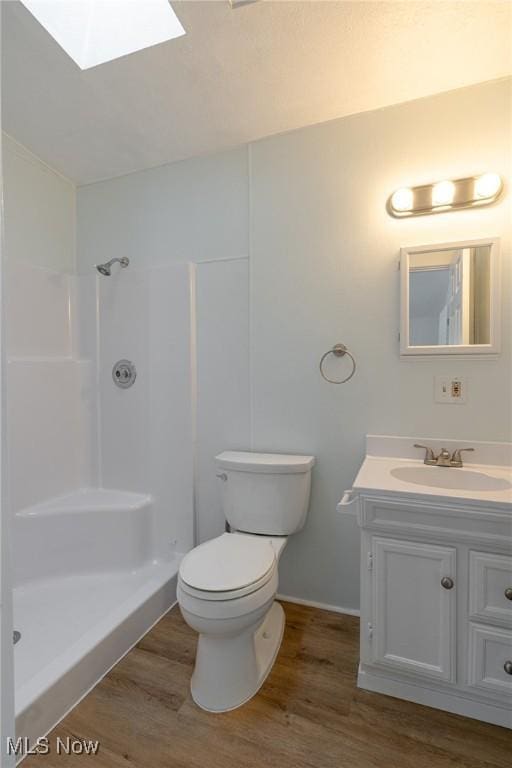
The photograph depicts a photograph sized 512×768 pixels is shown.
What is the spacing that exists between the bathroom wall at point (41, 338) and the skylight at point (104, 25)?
0.74 metres

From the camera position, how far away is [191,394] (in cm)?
212

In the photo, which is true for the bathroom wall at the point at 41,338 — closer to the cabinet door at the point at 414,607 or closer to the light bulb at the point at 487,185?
the cabinet door at the point at 414,607

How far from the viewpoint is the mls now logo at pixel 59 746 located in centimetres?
119

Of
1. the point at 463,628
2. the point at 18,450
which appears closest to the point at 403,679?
the point at 463,628

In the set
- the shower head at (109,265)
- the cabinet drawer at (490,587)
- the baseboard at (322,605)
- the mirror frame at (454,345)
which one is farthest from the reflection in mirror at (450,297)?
the shower head at (109,265)

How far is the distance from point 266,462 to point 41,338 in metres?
1.47

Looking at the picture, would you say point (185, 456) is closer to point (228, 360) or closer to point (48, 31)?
point (228, 360)

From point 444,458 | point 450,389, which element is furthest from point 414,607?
point 450,389

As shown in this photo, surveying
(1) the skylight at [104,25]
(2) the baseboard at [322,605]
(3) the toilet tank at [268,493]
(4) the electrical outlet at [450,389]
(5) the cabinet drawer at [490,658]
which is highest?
(1) the skylight at [104,25]

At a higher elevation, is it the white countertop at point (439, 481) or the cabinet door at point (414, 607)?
the white countertop at point (439, 481)

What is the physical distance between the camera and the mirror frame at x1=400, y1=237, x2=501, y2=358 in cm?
158

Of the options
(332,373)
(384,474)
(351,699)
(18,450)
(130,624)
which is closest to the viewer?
(351,699)

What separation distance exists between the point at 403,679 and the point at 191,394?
153 centimetres

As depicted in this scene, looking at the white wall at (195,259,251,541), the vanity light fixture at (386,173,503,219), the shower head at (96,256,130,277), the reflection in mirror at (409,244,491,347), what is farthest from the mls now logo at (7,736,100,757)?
the vanity light fixture at (386,173,503,219)
